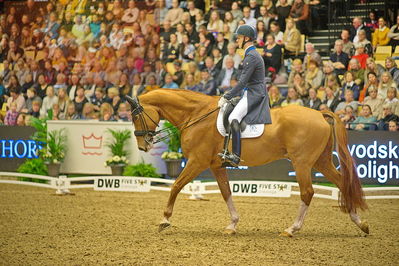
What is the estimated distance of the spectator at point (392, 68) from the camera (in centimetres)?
1471

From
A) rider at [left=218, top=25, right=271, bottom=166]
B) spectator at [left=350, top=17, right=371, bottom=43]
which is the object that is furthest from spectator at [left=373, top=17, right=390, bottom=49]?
rider at [left=218, top=25, right=271, bottom=166]

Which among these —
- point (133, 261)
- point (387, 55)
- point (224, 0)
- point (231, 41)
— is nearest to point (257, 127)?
point (133, 261)

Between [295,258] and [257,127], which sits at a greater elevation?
[257,127]

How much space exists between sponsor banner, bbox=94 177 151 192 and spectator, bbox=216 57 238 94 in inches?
177

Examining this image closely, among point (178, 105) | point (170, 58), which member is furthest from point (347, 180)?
point (170, 58)

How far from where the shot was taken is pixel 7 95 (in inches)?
796

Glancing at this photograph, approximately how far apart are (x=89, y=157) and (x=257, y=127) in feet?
22.1

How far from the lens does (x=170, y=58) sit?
18375 millimetres

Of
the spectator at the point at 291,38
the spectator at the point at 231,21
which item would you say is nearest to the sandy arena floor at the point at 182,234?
the spectator at the point at 291,38

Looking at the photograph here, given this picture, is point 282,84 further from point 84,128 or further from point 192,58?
point 84,128

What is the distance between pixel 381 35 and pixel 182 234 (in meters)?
9.10

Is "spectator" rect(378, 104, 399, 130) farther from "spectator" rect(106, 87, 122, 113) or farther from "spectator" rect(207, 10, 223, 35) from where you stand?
"spectator" rect(106, 87, 122, 113)

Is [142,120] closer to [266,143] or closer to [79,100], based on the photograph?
[266,143]

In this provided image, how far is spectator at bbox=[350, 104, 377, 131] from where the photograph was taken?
541 inches
